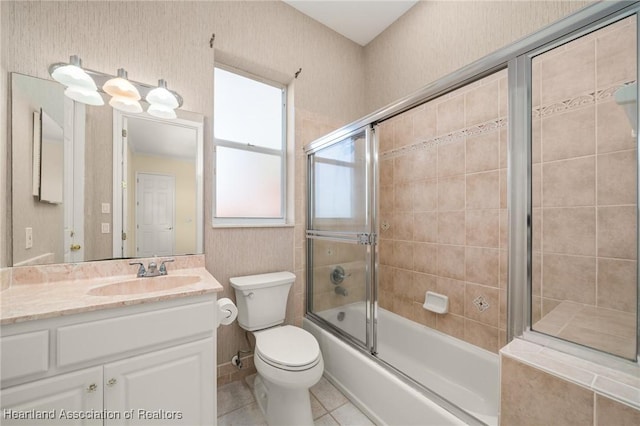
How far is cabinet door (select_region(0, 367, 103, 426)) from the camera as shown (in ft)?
2.89

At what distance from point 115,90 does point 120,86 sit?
4cm

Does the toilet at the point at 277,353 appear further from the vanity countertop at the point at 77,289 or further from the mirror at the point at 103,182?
the mirror at the point at 103,182

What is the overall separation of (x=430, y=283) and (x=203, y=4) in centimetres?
258

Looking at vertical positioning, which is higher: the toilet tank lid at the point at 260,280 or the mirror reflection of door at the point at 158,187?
the mirror reflection of door at the point at 158,187

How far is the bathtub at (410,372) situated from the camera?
126 cm

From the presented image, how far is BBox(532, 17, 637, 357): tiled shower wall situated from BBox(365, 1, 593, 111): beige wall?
0.38 metres

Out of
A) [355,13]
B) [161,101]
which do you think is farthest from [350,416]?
[355,13]

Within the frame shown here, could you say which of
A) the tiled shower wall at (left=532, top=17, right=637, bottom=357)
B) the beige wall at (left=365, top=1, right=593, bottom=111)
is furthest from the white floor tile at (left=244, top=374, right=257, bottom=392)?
the beige wall at (left=365, top=1, right=593, bottom=111)

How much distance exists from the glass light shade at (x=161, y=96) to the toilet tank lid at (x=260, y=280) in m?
1.21

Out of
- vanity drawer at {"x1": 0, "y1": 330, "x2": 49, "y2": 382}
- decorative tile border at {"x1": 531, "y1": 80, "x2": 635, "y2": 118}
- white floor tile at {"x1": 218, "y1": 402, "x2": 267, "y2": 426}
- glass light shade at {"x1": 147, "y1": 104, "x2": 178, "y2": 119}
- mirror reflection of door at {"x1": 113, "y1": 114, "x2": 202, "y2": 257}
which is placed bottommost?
white floor tile at {"x1": 218, "y1": 402, "x2": 267, "y2": 426}

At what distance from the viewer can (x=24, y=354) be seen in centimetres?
89

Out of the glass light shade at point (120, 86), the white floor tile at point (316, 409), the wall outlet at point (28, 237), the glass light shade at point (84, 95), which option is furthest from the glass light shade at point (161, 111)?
the white floor tile at point (316, 409)

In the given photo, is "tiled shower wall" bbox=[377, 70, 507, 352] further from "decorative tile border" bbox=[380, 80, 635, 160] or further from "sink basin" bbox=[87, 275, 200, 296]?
"sink basin" bbox=[87, 275, 200, 296]

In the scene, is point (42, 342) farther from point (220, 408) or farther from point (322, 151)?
point (322, 151)
